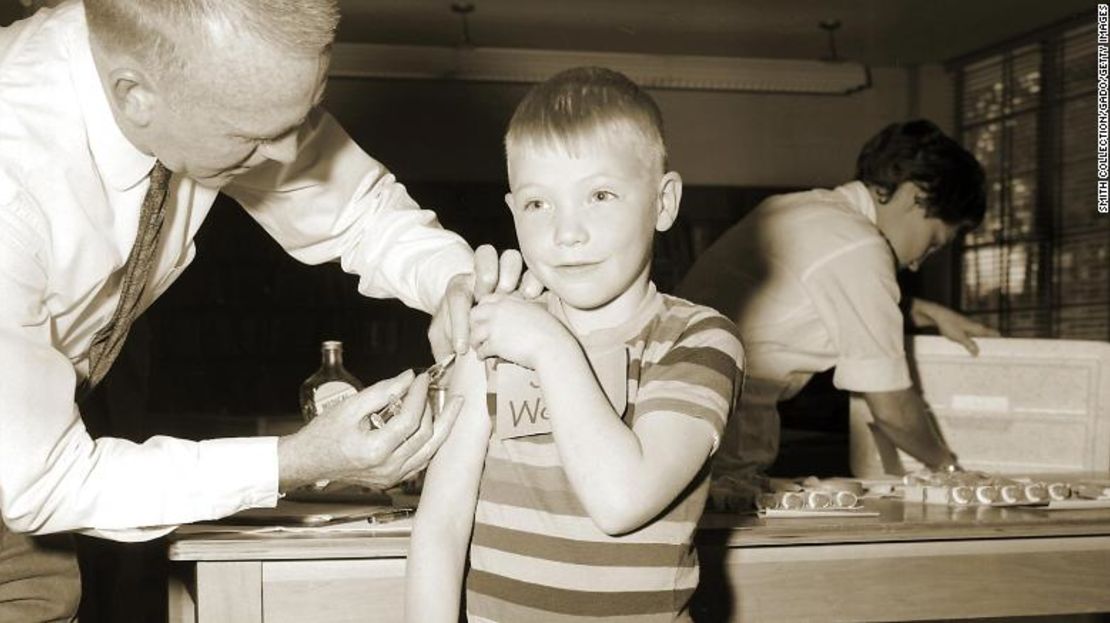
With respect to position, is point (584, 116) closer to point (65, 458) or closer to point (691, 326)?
point (691, 326)

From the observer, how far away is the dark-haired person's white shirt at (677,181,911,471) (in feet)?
8.36

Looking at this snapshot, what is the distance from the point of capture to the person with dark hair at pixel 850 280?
8.23ft

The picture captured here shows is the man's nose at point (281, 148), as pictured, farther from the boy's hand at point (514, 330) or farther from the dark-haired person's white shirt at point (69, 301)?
the boy's hand at point (514, 330)

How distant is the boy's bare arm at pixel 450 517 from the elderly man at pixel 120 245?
1.2 inches

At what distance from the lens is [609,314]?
1.35 m

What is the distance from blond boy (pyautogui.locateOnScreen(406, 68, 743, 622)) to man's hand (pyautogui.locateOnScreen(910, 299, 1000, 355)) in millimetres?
1391

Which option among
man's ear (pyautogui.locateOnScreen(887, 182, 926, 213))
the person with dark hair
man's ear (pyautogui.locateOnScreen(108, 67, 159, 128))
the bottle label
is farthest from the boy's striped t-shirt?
man's ear (pyautogui.locateOnScreen(887, 182, 926, 213))

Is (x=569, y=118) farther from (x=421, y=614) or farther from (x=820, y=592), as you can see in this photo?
(x=820, y=592)

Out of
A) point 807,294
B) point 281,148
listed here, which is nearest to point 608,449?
point 281,148

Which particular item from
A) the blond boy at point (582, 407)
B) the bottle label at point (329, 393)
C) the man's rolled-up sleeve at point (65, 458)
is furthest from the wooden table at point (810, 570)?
the bottle label at point (329, 393)

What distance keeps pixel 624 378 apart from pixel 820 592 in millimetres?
597

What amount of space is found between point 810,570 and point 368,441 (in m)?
0.70

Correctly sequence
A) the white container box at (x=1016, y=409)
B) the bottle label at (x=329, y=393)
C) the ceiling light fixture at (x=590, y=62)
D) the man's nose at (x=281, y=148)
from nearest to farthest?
the man's nose at (x=281, y=148) < the bottle label at (x=329, y=393) < the white container box at (x=1016, y=409) < the ceiling light fixture at (x=590, y=62)

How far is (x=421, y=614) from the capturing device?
1341mm
